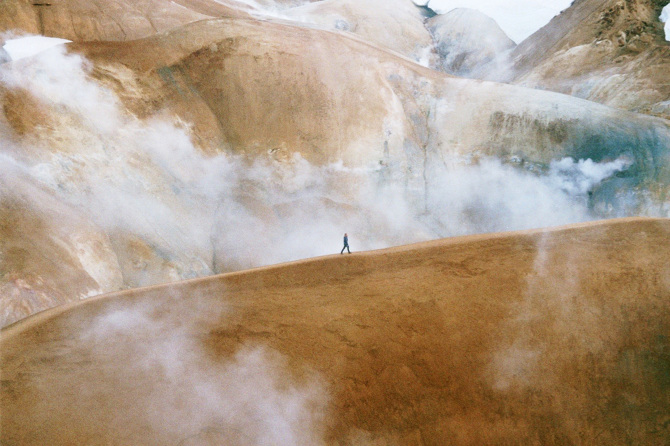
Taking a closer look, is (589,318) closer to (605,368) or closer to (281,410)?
(605,368)

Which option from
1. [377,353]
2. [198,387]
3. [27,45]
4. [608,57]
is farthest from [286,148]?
[608,57]

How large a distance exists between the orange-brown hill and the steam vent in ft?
0.13

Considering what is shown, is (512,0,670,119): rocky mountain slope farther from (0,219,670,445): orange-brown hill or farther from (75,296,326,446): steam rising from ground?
(75,296,326,446): steam rising from ground

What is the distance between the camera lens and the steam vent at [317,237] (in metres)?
6.14

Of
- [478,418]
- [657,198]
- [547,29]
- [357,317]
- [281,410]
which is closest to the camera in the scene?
[281,410]

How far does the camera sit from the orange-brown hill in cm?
565

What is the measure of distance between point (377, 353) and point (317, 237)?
36.6 feet

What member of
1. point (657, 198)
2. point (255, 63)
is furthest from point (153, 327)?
point (657, 198)

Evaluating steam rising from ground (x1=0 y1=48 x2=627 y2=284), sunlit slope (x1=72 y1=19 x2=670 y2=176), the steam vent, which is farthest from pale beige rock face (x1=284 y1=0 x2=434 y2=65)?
steam rising from ground (x1=0 y1=48 x2=627 y2=284)

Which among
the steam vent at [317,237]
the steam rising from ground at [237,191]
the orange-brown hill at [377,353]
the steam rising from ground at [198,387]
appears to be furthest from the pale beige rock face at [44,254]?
the steam rising from ground at [198,387]

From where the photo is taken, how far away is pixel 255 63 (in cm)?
1947

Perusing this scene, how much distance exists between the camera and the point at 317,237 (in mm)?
17547

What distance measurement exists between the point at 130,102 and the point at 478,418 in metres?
17.1

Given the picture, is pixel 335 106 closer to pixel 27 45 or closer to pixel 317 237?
pixel 317 237
